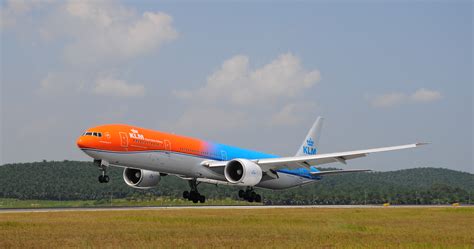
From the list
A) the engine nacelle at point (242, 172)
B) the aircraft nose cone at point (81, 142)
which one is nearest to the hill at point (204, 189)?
the engine nacelle at point (242, 172)

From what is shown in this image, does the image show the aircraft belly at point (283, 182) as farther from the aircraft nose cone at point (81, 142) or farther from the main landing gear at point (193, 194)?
the aircraft nose cone at point (81, 142)

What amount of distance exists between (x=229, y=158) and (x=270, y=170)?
167 inches

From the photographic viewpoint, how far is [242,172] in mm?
54812

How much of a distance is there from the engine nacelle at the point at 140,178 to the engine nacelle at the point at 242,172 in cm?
688

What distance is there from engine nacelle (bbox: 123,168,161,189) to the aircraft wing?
20.6 feet

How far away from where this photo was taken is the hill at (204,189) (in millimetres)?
84750

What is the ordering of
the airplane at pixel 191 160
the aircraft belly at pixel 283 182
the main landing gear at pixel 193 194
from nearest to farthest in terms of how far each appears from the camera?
the airplane at pixel 191 160 → the main landing gear at pixel 193 194 → the aircraft belly at pixel 283 182

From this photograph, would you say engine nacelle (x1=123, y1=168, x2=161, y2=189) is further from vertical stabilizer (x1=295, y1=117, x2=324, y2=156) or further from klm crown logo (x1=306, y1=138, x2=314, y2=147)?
klm crown logo (x1=306, y1=138, x2=314, y2=147)

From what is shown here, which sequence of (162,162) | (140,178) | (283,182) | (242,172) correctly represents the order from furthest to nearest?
(283,182) → (140,178) → (242,172) → (162,162)

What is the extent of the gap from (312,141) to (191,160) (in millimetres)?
22937

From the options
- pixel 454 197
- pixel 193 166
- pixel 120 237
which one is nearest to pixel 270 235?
pixel 120 237

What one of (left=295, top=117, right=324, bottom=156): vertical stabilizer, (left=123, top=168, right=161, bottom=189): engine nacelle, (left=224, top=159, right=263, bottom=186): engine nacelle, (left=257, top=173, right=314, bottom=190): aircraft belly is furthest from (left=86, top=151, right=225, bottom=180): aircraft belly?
(left=295, top=117, right=324, bottom=156): vertical stabilizer

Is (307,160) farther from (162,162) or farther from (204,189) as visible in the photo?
(204,189)

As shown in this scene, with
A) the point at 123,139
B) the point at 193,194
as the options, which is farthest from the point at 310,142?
the point at 123,139
